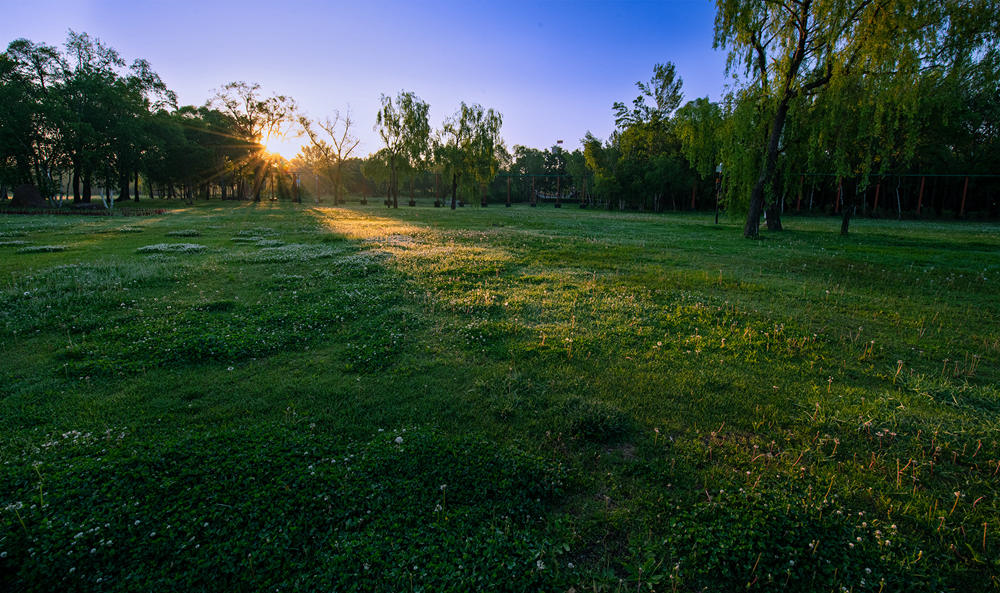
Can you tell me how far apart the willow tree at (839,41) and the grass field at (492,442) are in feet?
48.2

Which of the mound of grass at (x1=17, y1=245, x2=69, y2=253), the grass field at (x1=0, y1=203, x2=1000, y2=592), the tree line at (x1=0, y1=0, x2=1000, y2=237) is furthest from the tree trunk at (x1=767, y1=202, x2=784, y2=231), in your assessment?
the mound of grass at (x1=17, y1=245, x2=69, y2=253)

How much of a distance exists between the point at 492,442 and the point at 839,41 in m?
24.1

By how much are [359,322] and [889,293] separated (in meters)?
11.6

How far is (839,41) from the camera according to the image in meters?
18.5

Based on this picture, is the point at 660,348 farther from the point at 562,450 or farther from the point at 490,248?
the point at 490,248

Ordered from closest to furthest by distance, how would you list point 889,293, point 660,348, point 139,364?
point 139,364 < point 660,348 < point 889,293

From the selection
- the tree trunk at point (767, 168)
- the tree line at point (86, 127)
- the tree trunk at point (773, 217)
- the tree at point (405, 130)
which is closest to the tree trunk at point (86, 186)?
the tree line at point (86, 127)

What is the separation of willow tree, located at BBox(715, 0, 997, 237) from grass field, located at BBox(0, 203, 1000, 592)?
14685 millimetres

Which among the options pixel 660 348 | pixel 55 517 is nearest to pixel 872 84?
pixel 660 348

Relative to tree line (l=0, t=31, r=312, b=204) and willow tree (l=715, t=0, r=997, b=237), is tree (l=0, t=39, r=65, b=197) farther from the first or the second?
willow tree (l=715, t=0, r=997, b=237)

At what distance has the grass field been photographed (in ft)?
8.91

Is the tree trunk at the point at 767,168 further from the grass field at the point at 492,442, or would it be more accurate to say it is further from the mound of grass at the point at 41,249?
the mound of grass at the point at 41,249

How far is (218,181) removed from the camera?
72688 mm

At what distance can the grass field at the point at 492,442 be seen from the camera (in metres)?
2.72
